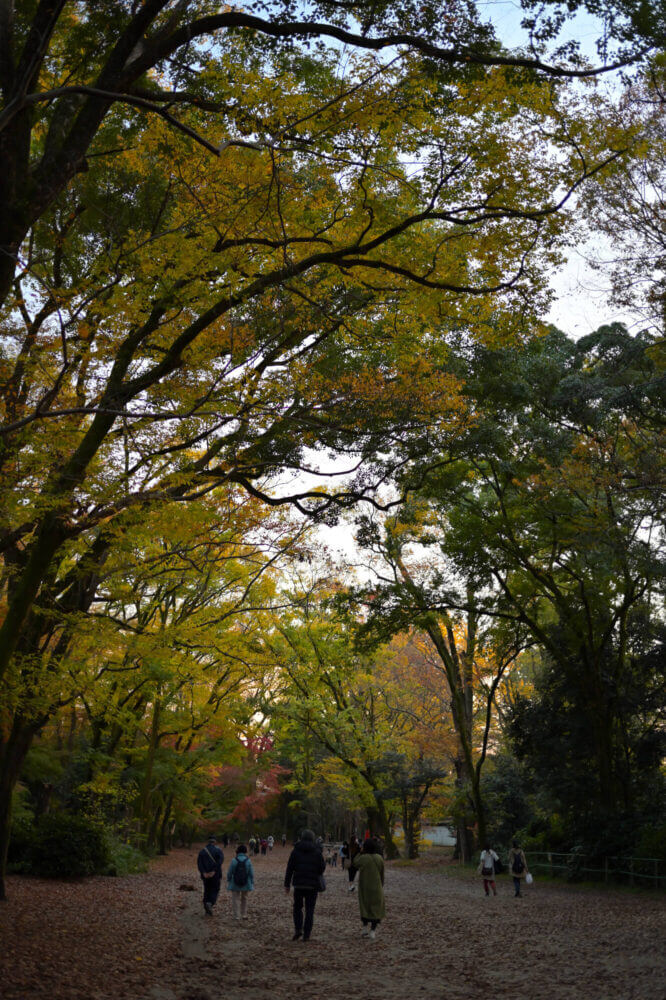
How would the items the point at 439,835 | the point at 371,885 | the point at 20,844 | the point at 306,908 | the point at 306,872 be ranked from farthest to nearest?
1. the point at 439,835
2. the point at 20,844
3. the point at 371,885
4. the point at 306,908
5. the point at 306,872

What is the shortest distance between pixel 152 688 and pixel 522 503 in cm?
1173

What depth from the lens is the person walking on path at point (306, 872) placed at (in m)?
9.43

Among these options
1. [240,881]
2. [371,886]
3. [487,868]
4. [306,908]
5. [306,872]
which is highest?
[306,872]

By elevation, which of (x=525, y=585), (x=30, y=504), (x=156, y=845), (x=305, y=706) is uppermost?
(x=525, y=585)

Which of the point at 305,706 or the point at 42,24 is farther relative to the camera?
the point at 305,706

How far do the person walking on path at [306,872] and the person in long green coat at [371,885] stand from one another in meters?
0.63

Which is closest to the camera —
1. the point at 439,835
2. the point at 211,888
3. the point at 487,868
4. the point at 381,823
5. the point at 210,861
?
the point at 210,861

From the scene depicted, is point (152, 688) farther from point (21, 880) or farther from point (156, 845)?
point (156, 845)

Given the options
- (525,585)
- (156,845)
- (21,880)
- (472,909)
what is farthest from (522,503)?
(156,845)

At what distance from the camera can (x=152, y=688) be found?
892 inches

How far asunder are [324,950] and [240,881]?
10.5ft

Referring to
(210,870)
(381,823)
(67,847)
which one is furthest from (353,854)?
(381,823)

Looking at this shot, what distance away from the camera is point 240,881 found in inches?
466

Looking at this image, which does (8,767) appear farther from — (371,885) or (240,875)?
(371,885)
